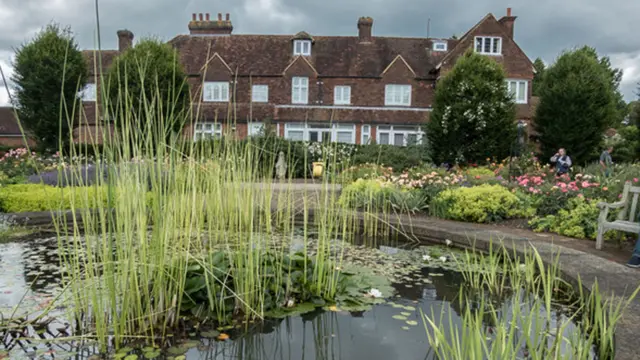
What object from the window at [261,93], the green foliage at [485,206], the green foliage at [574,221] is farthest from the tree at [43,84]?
the green foliage at [574,221]

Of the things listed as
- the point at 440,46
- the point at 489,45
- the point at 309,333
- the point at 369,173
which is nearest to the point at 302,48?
the point at 440,46

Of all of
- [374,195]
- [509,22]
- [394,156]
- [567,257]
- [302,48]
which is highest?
[509,22]

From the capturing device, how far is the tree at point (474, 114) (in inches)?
607

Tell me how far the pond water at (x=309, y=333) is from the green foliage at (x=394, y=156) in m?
11.3

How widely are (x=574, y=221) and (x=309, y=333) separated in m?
4.33

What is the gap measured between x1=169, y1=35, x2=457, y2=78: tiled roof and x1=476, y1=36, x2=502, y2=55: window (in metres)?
2.55

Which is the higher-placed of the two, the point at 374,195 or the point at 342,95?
the point at 342,95

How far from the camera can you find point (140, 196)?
230cm

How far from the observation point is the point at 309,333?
263 cm

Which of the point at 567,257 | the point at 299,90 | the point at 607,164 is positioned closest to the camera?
the point at 567,257

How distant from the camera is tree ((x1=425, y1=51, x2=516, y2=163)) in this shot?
15422 millimetres

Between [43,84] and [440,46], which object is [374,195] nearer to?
[43,84]

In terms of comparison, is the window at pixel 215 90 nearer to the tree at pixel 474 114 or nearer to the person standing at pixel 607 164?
the tree at pixel 474 114

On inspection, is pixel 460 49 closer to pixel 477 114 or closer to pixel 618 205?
pixel 477 114
